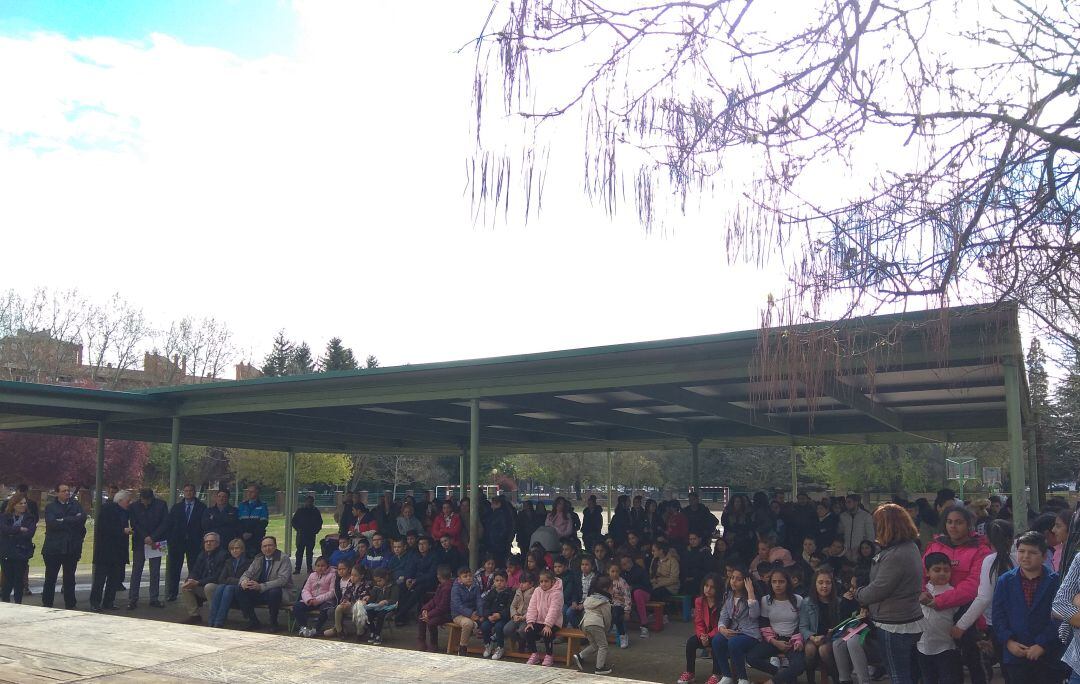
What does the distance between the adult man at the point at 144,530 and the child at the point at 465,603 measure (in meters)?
4.82

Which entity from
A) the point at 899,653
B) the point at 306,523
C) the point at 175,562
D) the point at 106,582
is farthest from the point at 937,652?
the point at 306,523

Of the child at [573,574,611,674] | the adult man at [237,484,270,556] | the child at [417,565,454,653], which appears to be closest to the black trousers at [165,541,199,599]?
the adult man at [237,484,270,556]

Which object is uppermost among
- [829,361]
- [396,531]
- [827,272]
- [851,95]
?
[851,95]

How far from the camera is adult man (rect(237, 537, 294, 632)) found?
10.6m

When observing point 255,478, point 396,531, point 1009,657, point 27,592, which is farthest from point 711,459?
point 1009,657

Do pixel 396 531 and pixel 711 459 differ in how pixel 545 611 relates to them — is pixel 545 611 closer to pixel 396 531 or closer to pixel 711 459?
pixel 396 531

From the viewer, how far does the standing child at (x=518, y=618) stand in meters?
8.73

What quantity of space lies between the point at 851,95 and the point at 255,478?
41066 mm

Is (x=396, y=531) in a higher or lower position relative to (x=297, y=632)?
higher

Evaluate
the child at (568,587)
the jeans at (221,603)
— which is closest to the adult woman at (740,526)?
the child at (568,587)

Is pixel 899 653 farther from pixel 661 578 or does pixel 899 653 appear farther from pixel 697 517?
pixel 697 517

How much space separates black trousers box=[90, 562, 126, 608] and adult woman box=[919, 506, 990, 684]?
33.4ft

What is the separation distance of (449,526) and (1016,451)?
732 centimetres

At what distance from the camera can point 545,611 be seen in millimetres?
8617
